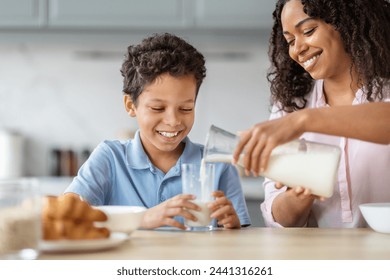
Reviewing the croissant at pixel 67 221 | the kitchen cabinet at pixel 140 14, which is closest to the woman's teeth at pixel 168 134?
the croissant at pixel 67 221

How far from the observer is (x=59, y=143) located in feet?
7.94

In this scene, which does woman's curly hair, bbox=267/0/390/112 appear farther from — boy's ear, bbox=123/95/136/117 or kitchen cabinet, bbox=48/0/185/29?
kitchen cabinet, bbox=48/0/185/29

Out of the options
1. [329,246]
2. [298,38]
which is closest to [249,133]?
[329,246]

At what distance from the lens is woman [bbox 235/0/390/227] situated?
116 cm

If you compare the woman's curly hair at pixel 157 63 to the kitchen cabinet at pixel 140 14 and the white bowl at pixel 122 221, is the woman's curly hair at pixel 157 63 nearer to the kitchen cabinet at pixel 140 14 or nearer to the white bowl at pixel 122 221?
the white bowl at pixel 122 221

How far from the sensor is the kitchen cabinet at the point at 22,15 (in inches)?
87.5

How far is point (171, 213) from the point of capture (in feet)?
3.03

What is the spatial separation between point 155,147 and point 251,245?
1.60ft

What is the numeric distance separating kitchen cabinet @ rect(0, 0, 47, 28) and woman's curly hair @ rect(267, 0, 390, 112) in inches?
46.3

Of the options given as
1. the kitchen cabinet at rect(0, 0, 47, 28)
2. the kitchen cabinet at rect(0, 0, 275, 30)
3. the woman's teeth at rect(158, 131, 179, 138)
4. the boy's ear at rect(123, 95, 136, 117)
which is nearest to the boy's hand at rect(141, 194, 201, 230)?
the woman's teeth at rect(158, 131, 179, 138)

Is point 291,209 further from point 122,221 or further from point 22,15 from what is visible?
point 22,15

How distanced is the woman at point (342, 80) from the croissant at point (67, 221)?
45cm

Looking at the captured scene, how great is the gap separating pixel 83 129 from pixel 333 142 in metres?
1.42

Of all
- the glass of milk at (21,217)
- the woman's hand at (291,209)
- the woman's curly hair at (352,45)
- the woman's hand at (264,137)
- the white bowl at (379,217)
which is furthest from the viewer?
the woman's curly hair at (352,45)
